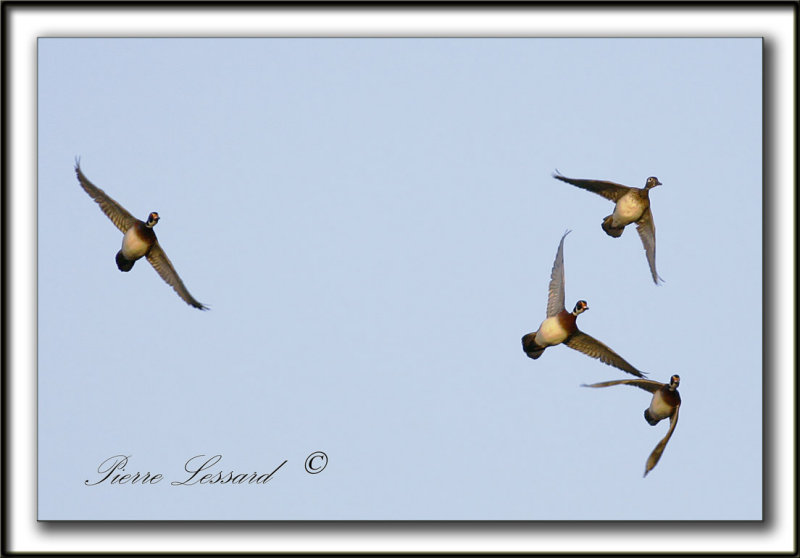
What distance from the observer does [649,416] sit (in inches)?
570

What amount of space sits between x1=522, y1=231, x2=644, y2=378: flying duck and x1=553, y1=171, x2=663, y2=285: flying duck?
1.20 m

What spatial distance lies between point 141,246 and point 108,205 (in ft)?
1.92

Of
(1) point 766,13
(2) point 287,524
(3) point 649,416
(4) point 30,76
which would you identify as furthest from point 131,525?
(1) point 766,13

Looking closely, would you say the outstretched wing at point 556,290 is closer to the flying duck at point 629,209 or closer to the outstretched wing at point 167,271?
the flying duck at point 629,209

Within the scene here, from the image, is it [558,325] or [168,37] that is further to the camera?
[558,325]

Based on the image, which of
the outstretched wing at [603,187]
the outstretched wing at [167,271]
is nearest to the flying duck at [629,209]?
the outstretched wing at [603,187]

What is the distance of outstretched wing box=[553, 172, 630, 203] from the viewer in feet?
48.6

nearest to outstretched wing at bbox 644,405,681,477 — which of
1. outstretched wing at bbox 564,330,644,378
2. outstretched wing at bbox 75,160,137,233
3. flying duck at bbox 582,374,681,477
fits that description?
flying duck at bbox 582,374,681,477

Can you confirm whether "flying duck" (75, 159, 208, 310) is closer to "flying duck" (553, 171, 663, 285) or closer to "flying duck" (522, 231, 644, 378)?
"flying duck" (522, 231, 644, 378)

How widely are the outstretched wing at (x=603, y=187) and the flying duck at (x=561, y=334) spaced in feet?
4.24

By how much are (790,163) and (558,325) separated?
10.9ft

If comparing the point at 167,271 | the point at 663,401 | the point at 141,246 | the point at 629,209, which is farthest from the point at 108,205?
the point at 663,401

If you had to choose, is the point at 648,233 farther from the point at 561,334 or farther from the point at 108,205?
the point at 108,205

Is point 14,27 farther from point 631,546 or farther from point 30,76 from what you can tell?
point 631,546
